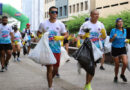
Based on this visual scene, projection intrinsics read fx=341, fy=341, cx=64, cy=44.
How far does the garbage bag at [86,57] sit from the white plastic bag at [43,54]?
47cm

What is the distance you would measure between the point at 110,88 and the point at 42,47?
1.89 metres

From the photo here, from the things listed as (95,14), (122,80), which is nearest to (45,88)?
(95,14)

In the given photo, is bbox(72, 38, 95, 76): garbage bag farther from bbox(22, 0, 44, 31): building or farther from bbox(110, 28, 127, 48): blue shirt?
bbox(22, 0, 44, 31): building

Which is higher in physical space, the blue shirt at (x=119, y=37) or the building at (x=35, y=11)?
the building at (x=35, y=11)

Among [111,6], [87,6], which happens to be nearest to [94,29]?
[111,6]

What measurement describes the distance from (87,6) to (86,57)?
5248cm

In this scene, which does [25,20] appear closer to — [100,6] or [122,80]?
[100,6]

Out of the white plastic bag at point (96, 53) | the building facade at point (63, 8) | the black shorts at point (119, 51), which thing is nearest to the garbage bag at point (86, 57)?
the white plastic bag at point (96, 53)

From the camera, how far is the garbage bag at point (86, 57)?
21.9 ft

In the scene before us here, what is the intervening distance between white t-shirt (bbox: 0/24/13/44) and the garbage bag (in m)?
4.75

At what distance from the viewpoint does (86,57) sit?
671cm

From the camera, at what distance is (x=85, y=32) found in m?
7.01

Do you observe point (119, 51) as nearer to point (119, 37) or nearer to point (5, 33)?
point (119, 37)

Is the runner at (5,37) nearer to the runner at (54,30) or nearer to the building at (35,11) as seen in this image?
the runner at (54,30)
